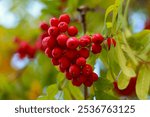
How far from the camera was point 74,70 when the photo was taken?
2537 mm

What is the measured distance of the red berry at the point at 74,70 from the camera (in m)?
2.54

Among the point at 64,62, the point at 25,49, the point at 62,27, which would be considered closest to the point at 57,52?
the point at 64,62

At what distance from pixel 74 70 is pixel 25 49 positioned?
89.3 inches

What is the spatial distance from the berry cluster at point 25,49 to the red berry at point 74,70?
87.2 inches

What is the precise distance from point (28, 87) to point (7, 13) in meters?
0.90

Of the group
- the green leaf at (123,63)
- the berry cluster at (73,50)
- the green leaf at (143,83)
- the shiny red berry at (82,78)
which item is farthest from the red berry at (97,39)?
the green leaf at (143,83)

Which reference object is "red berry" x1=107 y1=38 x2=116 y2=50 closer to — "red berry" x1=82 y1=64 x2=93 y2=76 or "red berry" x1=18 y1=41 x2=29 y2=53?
"red berry" x1=82 y1=64 x2=93 y2=76

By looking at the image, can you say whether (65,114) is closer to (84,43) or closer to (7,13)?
(84,43)

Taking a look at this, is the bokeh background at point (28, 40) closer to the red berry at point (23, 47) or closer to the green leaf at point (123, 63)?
the red berry at point (23, 47)

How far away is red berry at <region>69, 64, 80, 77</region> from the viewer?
2.54 m

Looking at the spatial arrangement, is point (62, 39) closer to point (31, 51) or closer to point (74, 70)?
point (74, 70)

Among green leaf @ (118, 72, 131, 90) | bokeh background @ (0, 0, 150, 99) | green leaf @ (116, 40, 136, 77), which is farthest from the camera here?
bokeh background @ (0, 0, 150, 99)

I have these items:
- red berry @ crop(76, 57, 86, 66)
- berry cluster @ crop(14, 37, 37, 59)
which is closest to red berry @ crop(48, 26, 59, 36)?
red berry @ crop(76, 57, 86, 66)

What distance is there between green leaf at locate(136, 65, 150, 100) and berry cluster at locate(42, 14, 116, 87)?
27 centimetres
